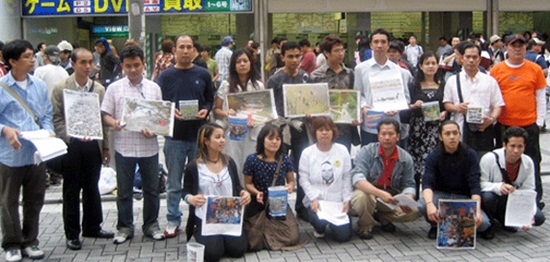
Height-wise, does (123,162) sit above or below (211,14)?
below

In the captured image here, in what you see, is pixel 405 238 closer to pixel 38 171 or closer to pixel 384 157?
pixel 384 157

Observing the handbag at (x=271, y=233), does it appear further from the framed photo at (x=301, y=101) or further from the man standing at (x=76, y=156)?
the man standing at (x=76, y=156)

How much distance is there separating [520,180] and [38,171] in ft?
14.6

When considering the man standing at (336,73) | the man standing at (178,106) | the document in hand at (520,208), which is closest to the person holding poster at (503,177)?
the document in hand at (520,208)

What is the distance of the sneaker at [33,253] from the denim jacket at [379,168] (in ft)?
9.62

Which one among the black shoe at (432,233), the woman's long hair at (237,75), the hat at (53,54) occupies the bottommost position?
the black shoe at (432,233)

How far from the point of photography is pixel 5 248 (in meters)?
5.84

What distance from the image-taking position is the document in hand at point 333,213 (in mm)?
6316

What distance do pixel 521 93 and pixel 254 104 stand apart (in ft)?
9.18

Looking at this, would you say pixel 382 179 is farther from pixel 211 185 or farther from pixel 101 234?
pixel 101 234

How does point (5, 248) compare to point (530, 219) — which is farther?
point (530, 219)

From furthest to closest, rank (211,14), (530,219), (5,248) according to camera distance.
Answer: (211,14), (530,219), (5,248)

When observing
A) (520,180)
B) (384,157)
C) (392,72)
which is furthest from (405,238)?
(392,72)

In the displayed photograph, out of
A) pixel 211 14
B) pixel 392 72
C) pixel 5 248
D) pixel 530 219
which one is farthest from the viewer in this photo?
pixel 211 14
